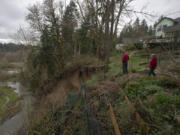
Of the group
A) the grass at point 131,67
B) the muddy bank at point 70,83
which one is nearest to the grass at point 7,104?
the muddy bank at point 70,83

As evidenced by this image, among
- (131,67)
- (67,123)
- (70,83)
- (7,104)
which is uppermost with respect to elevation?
(131,67)

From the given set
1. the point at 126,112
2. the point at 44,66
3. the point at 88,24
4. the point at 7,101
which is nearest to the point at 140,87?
the point at 126,112

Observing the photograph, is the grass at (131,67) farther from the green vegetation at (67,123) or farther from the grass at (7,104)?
the grass at (7,104)

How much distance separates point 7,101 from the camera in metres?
17.3

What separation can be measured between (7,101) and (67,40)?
16.8 meters

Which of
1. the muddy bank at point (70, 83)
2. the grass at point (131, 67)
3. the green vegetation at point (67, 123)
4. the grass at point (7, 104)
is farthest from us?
the grass at point (7, 104)

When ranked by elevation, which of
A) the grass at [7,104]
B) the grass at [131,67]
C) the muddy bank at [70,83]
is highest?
the grass at [131,67]

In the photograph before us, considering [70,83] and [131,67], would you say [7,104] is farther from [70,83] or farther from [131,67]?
[131,67]

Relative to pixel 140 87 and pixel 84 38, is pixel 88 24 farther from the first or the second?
pixel 140 87

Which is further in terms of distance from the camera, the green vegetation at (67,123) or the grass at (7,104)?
the grass at (7,104)

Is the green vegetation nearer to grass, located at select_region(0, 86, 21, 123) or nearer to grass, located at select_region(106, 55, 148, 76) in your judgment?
grass, located at select_region(106, 55, 148, 76)

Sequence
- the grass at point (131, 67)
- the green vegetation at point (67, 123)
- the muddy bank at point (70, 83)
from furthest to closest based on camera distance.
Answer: the muddy bank at point (70, 83) < the grass at point (131, 67) < the green vegetation at point (67, 123)

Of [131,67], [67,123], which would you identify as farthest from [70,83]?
[67,123]

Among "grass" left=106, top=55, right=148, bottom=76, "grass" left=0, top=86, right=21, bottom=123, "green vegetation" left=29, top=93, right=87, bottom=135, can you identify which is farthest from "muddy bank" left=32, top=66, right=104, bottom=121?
"grass" left=0, top=86, right=21, bottom=123
